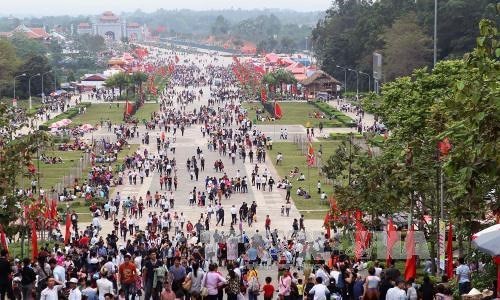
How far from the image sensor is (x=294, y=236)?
36.9 m

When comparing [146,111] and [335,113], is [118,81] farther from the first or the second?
[335,113]

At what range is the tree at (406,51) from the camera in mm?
99500

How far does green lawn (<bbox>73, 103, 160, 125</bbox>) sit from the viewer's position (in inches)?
3704

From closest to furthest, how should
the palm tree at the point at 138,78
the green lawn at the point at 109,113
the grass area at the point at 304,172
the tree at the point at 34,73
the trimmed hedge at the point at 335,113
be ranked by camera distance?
the grass area at the point at 304,172
the trimmed hedge at the point at 335,113
the green lawn at the point at 109,113
the tree at the point at 34,73
the palm tree at the point at 138,78

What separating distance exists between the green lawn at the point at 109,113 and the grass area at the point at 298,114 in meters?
8.70

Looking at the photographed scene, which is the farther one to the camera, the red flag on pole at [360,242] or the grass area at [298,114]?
the grass area at [298,114]

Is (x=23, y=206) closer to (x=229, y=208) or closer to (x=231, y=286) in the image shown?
(x=231, y=286)

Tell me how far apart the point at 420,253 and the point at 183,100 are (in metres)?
85.4

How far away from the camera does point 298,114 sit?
328ft

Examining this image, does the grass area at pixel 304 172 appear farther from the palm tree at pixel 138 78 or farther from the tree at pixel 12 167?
the palm tree at pixel 138 78

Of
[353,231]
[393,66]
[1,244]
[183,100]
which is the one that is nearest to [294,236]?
[353,231]

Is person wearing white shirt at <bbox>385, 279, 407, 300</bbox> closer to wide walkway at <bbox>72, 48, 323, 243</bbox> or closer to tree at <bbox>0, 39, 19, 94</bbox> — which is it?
wide walkway at <bbox>72, 48, 323, 243</bbox>

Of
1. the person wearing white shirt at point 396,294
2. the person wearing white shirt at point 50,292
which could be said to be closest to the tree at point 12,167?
the person wearing white shirt at point 50,292

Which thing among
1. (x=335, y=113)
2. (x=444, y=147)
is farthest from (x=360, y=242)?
(x=335, y=113)
